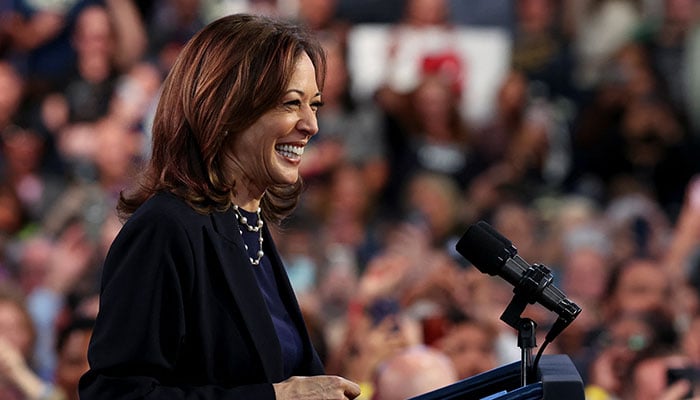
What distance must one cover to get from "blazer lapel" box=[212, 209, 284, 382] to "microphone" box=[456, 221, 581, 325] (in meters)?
0.32

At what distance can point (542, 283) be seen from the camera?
6.70ft

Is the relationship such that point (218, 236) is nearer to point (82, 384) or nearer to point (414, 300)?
point (82, 384)

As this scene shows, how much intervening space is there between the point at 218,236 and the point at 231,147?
5.7 inches

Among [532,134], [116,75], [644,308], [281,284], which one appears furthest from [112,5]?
[281,284]

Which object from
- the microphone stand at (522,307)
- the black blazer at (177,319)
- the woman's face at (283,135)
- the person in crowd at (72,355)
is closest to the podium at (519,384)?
the microphone stand at (522,307)

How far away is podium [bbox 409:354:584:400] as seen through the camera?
189cm

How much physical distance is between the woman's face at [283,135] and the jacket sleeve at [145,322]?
0.62ft

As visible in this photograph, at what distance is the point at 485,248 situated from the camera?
6.82 feet

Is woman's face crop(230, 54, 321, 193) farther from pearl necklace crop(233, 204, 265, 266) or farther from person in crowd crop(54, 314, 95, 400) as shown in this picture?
person in crowd crop(54, 314, 95, 400)

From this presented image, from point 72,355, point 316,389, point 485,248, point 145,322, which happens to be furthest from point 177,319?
point 72,355

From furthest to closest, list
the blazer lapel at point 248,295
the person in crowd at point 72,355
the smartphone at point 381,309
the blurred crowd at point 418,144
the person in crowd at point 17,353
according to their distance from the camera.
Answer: the blurred crowd at point 418,144
the smartphone at point 381,309
the person in crowd at point 17,353
the person in crowd at point 72,355
the blazer lapel at point 248,295

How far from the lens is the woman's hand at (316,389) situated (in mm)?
1984

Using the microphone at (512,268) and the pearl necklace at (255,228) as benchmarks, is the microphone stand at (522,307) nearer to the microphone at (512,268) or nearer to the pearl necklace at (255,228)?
the microphone at (512,268)

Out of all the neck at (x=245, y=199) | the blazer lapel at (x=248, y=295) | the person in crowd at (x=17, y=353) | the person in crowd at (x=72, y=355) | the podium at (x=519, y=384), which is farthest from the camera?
the person in crowd at (x=17, y=353)
